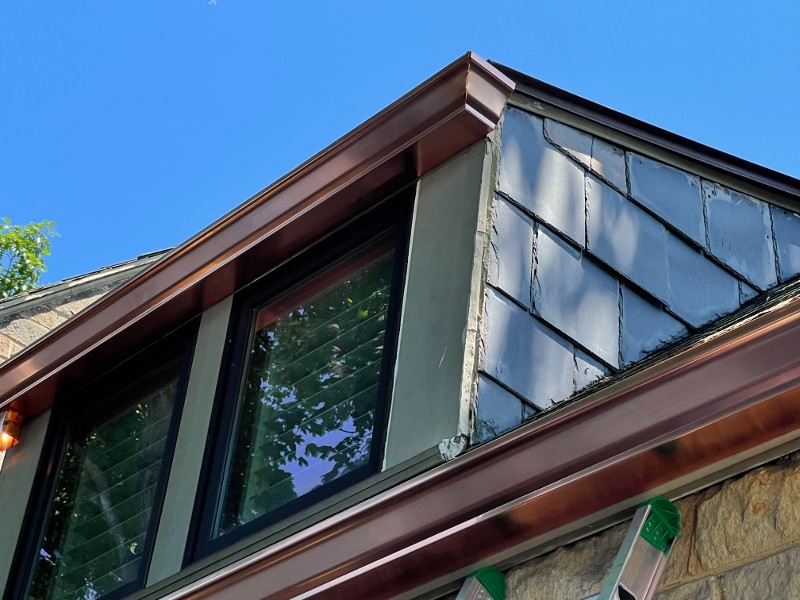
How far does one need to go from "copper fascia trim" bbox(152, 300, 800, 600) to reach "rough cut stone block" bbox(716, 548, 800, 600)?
305mm

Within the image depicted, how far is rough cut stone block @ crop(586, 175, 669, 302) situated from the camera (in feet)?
18.3

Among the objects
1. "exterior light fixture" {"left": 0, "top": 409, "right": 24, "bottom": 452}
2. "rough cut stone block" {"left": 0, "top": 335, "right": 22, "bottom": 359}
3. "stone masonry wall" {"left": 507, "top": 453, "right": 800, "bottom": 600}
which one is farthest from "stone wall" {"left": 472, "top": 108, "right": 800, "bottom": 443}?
"rough cut stone block" {"left": 0, "top": 335, "right": 22, "bottom": 359}

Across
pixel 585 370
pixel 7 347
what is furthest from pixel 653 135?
pixel 7 347

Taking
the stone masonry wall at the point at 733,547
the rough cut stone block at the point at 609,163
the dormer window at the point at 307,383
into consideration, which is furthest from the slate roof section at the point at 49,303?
the stone masonry wall at the point at 733,547

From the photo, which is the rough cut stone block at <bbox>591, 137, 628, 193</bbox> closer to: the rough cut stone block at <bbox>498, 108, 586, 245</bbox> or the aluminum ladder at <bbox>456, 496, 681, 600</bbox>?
the rough cut stone block at <bbox>498, 108, 586, 245</bbox>

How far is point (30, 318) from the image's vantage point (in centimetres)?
959

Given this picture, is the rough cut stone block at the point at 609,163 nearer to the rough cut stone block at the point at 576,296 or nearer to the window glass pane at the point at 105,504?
the rough cut stone block at the point at 576,296

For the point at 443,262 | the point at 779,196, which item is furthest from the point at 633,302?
the point at 779,196

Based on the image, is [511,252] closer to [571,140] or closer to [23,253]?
[571,140]

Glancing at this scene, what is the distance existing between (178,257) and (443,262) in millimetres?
1672

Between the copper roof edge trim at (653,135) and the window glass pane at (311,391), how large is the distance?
964 millimetres

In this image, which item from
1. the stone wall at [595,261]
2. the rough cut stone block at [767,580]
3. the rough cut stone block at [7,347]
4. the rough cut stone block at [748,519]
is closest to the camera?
Answer: the rough cut stone block at [767,580]

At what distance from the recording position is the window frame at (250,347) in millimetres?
5020

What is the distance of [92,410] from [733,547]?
4.16 m
